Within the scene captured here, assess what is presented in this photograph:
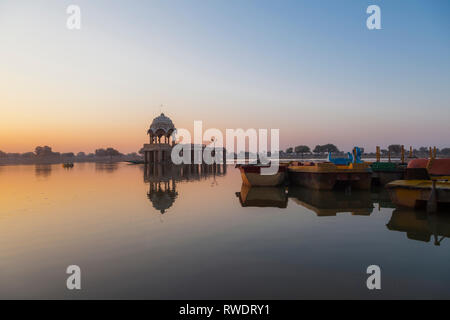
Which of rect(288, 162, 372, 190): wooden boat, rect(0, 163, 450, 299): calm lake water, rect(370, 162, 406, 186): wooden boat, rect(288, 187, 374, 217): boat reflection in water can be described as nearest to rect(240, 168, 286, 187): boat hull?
rect(288, 162, 372, 190): wooden boat

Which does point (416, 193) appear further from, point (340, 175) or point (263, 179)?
point (263, 179)

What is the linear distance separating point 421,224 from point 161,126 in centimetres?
7916

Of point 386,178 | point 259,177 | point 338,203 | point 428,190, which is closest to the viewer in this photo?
point 428,190

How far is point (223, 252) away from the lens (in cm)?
777

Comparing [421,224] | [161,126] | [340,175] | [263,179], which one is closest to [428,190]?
[421,224]

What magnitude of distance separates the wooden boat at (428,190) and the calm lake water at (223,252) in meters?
0.74

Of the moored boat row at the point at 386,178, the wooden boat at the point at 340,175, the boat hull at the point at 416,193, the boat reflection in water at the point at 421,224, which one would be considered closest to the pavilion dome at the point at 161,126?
the moored boat row at the point at 386,178

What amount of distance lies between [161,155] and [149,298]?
270 feet

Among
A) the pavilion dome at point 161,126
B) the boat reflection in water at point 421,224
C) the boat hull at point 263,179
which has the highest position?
the pavilion dome at point 161,126

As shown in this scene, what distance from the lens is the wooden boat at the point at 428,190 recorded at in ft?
40.2

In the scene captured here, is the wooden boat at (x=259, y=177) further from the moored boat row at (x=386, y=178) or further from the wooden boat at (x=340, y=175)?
the wooden boat at (x=340, y=175)

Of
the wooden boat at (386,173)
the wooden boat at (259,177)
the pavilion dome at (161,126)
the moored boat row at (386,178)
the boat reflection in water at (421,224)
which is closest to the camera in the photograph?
the boat reflection in water at (421,224)

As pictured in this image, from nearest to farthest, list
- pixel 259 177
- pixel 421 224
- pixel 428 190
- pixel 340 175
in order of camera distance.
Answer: pixel 421 224 < pixel 428 190 < pixel 340 175 < pixel 259 177
